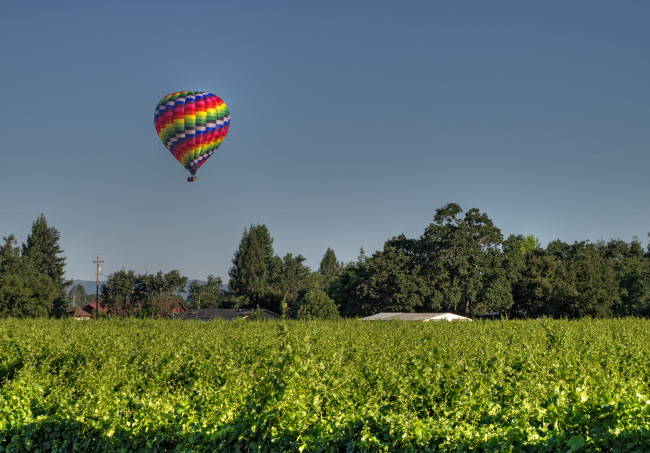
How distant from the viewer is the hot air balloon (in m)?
31.8

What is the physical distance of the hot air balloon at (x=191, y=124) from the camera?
3175 centimetres

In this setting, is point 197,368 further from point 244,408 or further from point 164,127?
point 164,127

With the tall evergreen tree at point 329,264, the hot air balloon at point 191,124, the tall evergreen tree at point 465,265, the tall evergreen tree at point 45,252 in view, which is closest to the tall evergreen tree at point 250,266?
the tall evergreen tree at point 45,252

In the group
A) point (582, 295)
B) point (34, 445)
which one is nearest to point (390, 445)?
point (34, 445)

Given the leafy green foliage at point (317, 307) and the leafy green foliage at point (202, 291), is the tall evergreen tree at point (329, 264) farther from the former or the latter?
the leafy green foliage at point (317, 307)

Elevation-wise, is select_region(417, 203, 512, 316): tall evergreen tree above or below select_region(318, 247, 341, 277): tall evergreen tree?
below

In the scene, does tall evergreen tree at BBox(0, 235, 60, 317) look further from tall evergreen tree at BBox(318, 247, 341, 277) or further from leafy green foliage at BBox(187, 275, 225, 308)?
tall evergreen tree at BBox(318, 247, 341, 277)

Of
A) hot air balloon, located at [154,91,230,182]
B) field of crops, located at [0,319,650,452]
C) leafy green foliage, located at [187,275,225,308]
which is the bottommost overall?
field of crops, located at [0,319,650,452]

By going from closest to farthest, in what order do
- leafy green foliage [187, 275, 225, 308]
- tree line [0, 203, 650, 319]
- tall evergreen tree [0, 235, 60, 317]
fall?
tree line [0, 203, 650, 319] < tall evergreen tree [0, 235, 60, 317] < leafy green foliage [187, 275, 225, 308]

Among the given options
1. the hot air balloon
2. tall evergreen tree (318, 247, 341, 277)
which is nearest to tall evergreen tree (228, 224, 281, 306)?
tall evergreen tree (318, 247, 341, 277)

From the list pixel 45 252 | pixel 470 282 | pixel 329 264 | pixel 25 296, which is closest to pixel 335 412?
pixel 470 282

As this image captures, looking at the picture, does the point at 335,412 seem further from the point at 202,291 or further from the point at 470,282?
the point at 202,291

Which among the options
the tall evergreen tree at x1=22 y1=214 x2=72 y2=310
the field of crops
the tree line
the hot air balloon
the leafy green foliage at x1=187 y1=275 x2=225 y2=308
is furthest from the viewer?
the leafy green foliage at x1=187 y1=275 x2=225 y2=308

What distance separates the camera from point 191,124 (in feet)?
104
